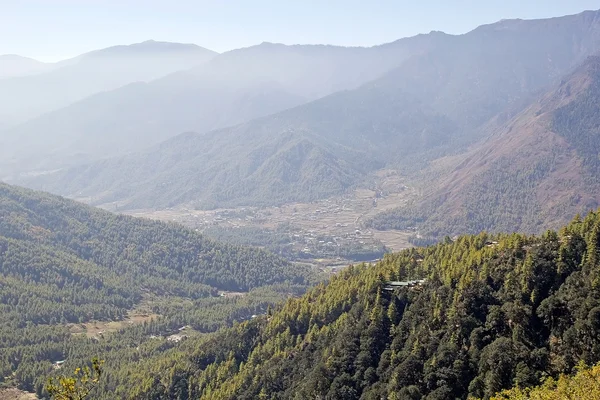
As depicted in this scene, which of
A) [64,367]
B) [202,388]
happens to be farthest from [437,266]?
[64,367]

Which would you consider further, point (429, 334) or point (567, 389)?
point (429, 334)

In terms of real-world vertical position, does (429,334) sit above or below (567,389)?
below

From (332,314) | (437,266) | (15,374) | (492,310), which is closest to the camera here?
(492,310)

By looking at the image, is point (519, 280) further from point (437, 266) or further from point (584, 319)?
point (437, 266)

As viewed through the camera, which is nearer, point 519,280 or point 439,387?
point 439,387

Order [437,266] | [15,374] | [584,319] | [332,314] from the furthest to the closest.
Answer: [15,374] < [332,314] < [437,266] < [584,319]

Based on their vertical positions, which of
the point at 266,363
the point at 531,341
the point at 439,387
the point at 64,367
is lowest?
the point at 64,367

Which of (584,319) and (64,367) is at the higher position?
(584,319)

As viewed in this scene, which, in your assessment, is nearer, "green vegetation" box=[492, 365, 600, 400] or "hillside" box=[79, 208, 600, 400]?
"green vegetation" box=[492, 365, 600, 400]
